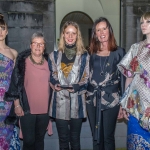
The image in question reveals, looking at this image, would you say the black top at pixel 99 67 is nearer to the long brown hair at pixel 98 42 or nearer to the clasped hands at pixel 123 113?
the long brown hair at pixel 98 42

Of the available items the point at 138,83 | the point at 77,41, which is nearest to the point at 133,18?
the point at 77,41

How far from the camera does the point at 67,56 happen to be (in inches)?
143

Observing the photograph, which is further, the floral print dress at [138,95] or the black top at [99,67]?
the black top at [99,67]

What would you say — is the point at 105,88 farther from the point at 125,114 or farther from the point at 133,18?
the point at 133,18

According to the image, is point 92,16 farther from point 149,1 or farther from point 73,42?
point 73,42

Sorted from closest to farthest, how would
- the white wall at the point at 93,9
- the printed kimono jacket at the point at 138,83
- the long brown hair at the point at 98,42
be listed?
the printed kimono jacket at the point at 138,83
the long brown hair at the point at 98,42
the white wall at the point at 93,9

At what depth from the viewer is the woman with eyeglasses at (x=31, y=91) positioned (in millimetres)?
3545

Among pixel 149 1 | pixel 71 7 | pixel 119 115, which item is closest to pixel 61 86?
pixel 119 115

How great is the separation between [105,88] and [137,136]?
70 centimetres

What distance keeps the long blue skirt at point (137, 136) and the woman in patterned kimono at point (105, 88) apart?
0.25m

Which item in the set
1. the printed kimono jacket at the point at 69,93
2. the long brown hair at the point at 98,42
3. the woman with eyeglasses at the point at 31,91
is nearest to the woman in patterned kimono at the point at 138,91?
the long brown hair at the point at 98,42

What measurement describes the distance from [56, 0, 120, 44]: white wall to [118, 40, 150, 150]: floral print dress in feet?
15.4

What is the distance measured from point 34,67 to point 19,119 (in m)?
0.71

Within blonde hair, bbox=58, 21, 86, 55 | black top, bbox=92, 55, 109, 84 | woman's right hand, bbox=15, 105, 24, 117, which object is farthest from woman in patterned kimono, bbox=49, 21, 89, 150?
woman's right hand, bbox=15, 105, 24, 117
